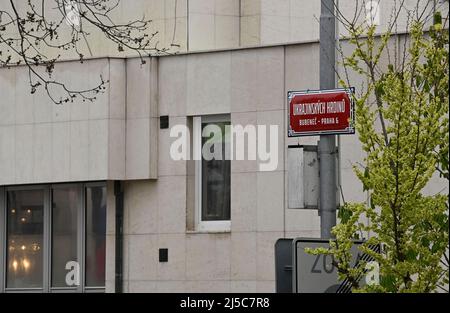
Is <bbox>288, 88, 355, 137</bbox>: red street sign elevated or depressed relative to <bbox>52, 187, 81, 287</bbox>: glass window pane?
elevated

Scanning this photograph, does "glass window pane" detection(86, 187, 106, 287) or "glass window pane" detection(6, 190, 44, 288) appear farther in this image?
"glass window pane" detection(6, 190, 44, 288)

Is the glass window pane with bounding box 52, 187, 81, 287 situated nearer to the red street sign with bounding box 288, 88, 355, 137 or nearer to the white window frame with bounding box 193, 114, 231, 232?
the white window frame with bounding box 193, 114, 231, 232

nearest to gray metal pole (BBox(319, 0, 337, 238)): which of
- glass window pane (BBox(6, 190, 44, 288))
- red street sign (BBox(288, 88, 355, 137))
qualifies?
red street sign (BBox(288, 88, 355, 137))

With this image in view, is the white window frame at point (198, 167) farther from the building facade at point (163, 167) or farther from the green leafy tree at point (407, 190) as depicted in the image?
the green leafy tree at point (407, 190)

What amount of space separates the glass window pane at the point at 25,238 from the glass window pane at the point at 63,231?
1.01 feet

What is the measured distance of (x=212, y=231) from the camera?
→ 2731 centimetres

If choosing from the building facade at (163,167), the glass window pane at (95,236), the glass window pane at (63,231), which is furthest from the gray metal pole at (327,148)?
the glass window pane at (63,231)

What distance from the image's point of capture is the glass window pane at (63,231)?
94.8ft

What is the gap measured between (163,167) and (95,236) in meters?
2.08

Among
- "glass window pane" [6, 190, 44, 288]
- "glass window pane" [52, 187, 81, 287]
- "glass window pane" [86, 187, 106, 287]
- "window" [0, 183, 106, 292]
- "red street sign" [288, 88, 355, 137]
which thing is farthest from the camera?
"glass window pane" [6, 190, 44, 288]

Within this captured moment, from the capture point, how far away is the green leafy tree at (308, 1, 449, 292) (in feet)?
35.4

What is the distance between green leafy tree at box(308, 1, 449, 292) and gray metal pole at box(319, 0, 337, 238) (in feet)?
12.6

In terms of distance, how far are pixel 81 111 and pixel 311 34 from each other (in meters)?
5.07

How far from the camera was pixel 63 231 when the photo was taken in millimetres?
28969
